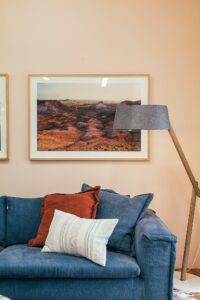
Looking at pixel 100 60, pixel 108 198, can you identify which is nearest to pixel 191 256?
pixel 108 198

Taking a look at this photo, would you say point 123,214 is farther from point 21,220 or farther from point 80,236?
point 21,220

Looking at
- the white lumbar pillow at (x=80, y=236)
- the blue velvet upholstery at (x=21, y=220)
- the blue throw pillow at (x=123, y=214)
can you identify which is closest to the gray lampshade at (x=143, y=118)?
the blue throw pillow at (x=123, y=214)

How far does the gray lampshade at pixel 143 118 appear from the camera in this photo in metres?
2.77

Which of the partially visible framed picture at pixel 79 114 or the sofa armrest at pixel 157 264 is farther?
the partially visible framed picture at pixel 79 114

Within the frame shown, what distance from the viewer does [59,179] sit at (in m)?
3.42

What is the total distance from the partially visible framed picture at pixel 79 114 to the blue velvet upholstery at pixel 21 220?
596 mm

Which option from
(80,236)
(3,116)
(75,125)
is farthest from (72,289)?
(3,116)

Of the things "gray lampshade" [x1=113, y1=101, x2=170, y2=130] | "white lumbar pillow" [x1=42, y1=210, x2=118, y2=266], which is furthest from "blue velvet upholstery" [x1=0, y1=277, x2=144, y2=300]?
"gray lampshade" [x1=113, y1=101, x2=170, y2=130]

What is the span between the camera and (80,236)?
94.5 inches

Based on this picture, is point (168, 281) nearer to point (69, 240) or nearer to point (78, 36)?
point (69, 240)

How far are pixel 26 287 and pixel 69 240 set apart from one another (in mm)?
400

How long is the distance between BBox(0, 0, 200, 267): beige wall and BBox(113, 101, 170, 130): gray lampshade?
63 cm

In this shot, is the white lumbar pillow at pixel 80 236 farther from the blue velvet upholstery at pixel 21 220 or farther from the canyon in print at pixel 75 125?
the canyon in print at pixel 75 125

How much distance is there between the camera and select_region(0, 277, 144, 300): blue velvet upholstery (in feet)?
7.48
